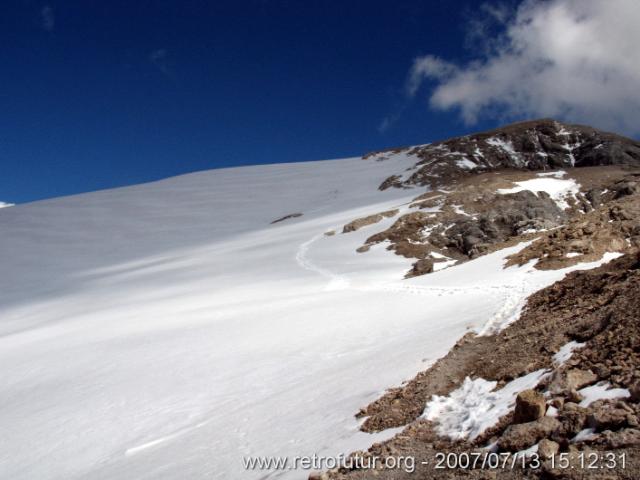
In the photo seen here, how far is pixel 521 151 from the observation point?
7506 centimetres

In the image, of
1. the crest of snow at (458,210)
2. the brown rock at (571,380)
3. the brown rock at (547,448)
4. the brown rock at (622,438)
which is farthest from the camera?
the crest of snow at (458,210)

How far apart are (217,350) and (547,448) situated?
9891 millimetres

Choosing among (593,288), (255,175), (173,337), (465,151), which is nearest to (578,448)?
(593,288)

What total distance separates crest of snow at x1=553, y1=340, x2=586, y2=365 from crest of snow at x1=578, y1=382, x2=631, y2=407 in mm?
1061

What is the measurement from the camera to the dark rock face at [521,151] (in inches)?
2574

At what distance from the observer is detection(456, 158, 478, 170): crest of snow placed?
67488mm

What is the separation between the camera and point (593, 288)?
30.2ft

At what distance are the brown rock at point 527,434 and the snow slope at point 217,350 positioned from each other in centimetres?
189

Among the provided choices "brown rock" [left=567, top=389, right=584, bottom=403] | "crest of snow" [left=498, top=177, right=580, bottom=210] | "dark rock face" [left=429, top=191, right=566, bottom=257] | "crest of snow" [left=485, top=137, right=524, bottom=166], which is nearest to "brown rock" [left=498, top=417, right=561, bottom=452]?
"brown rock" [left=567, top=389, right=584, bottom=403]

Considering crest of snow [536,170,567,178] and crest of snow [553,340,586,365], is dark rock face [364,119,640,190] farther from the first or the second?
crest of snow [553,340,586,365]

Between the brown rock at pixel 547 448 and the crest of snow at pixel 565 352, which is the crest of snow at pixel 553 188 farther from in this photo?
the brown rock at pixel 547 448

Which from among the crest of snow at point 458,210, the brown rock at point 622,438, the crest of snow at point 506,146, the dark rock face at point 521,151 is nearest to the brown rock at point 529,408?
the brown rock at point 622,438

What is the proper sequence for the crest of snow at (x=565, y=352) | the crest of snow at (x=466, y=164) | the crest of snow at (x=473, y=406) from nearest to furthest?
the crest of snow at (x=473, y=406) → the crest of snow at (x=565, y=352) → the crest of snow at (x=466, y=164)

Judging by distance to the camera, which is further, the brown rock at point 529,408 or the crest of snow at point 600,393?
the brown rock at point 529,408
